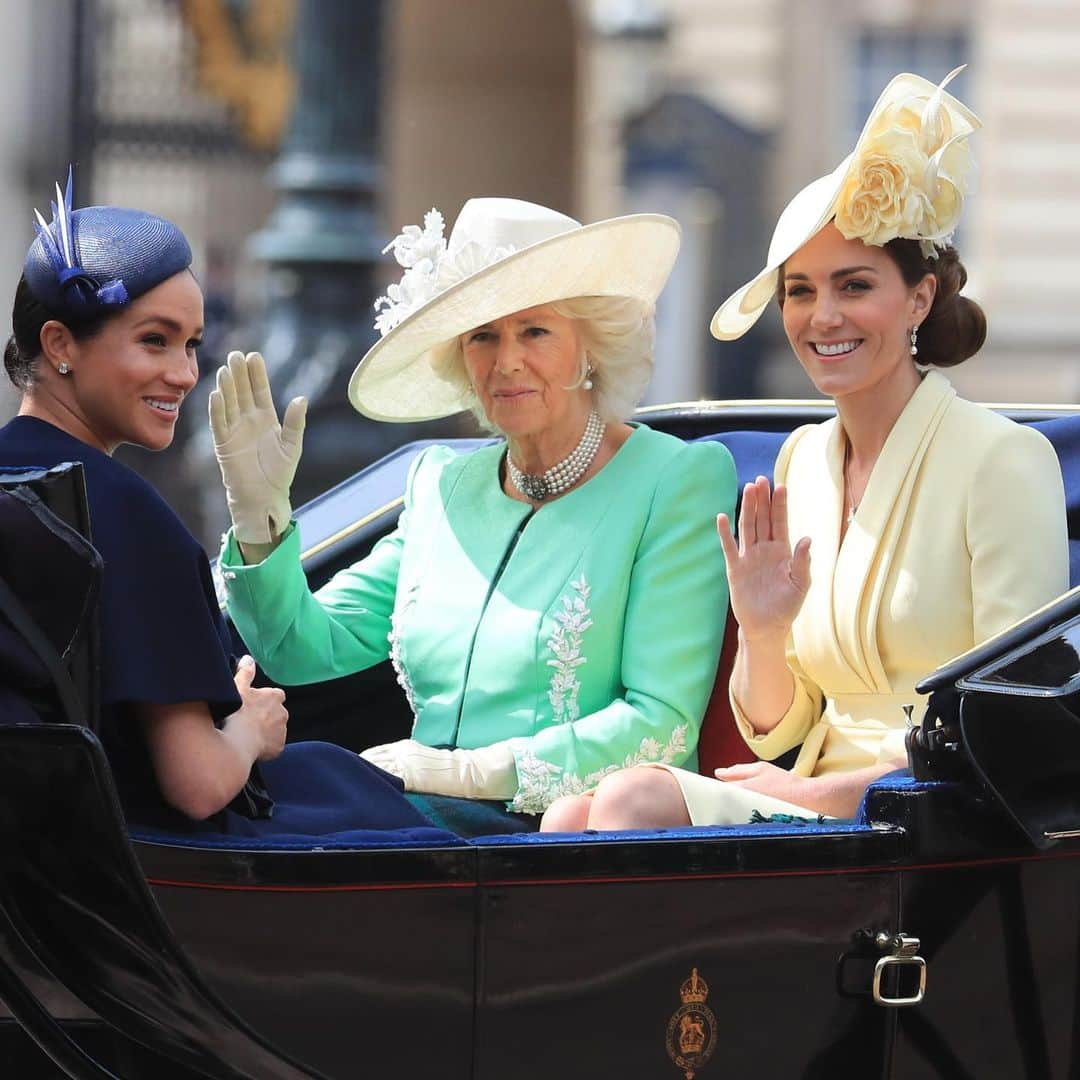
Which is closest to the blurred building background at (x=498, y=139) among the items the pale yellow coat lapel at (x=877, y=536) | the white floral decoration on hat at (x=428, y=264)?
the white floral decoration on hat at (x=428, y=264)

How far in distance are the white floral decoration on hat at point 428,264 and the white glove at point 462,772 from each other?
0.67 meters

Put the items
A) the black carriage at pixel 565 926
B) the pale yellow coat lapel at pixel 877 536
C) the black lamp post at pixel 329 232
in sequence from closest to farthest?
the black carriage at pixel 565 926 → the pale yellow coat lapel at pixel 877 536 → the black lamp post at pixel 329 232

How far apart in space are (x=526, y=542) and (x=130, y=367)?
0.93 metres

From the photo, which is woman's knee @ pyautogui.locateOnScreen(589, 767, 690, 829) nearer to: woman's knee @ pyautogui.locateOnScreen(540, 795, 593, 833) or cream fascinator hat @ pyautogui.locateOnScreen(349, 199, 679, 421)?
woman's knee @ pyautogui.locateOnScreen(540, 795, 593, 833)

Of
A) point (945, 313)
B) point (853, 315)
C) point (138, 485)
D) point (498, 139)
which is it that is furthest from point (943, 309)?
point (498, 139)

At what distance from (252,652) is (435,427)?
Answer: 5.96 m

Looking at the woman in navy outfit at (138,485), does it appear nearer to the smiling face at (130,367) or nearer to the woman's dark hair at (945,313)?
the smiling face at (130,367)

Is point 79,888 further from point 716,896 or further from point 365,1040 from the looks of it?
point 716,896

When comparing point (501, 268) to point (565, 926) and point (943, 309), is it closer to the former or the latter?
point (943, 309)

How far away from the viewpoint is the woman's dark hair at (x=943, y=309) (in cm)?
299

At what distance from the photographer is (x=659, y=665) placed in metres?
3.01

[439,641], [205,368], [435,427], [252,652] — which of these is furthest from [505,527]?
[205,368]

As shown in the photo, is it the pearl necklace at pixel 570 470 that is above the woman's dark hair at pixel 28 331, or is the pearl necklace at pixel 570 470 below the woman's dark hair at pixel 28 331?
below

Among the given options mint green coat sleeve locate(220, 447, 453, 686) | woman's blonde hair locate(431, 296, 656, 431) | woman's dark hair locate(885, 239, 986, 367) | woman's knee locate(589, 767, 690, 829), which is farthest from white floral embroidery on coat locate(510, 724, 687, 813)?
woman's dark hair locate(885, 239, 986, 367)
